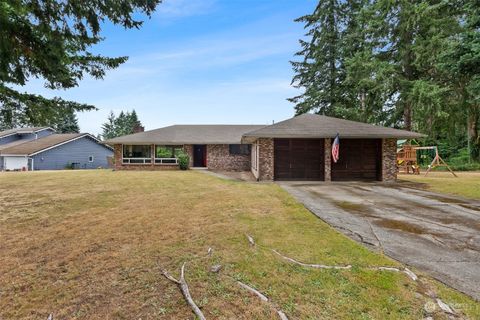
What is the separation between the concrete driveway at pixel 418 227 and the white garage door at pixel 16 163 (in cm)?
3113

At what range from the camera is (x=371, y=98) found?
25094mm

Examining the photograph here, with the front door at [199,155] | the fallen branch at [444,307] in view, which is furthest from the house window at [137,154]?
the fallen branch at [444,307]

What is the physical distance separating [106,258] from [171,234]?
131 centimetres

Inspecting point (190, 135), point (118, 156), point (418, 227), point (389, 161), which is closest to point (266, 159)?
point (389, 161)

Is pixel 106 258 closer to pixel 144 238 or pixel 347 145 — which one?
pixel 144 238

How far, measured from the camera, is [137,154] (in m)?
23.5

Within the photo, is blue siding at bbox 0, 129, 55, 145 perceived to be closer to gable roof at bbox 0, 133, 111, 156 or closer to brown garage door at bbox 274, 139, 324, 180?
gable roof at bbox 0, 133, 111, 156

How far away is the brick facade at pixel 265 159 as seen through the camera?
14438 mm

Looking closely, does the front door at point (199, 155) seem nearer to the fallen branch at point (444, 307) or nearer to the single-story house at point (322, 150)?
the single-story house at point (322, 150)

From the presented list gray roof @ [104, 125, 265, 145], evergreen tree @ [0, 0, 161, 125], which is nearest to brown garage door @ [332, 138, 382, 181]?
gray roof @ [104, 125, 265, 145]

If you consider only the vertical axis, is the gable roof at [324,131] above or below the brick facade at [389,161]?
above

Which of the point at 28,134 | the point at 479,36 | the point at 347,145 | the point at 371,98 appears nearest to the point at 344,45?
the point at 371,98

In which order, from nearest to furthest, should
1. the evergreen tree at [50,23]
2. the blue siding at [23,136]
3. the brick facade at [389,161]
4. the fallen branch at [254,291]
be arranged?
1. the fallen branch at [254,291]
2. the evergreen tree at [50,23]
3. the brick facade at [389,161]
4. the blue siding at [23,136]

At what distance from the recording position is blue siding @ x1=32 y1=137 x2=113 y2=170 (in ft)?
96.9
